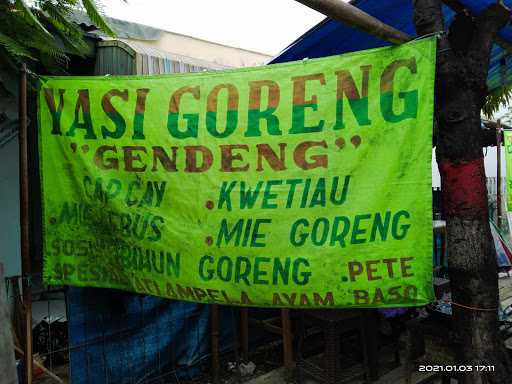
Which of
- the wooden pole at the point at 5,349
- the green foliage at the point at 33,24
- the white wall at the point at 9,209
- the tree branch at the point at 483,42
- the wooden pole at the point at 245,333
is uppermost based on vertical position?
the green foliage at the point at 33,24

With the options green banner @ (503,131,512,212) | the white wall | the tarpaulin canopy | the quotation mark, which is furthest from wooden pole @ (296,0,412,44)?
green banner @ (503,131,512,212)

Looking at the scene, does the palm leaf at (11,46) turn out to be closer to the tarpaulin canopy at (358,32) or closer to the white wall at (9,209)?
the white wall at (9,209)

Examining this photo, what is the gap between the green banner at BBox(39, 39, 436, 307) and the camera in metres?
2.35

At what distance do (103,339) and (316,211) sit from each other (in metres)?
2.62

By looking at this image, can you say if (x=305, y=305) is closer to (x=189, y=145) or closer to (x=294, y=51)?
(x=189, y=145)

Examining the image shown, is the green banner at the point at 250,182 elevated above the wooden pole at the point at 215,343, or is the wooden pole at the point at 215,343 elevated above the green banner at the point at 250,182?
the green banner at the point at 250,182

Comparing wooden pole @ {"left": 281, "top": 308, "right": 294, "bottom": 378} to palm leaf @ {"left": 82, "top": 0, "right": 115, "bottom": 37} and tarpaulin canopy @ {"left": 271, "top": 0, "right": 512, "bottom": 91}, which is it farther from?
palm leaf @ {"left": 82, "top": 0, "right": 115, "bottom": 37}

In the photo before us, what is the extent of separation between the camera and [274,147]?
2561mm

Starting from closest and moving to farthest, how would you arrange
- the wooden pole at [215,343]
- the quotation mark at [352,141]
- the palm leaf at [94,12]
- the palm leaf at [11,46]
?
the quotation mark at [352,141] → the palm leaf at [11,46] → the palm leaf at [94,12] → the wooden pole at [215,343]

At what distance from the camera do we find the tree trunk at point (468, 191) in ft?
8.12

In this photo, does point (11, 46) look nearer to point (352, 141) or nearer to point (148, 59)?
point (148, 59)

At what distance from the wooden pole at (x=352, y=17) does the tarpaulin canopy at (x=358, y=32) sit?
97 centimetres

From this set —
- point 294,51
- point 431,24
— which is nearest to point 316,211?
point 431,24

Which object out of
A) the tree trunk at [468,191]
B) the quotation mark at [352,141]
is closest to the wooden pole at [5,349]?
the quotation mark at [352,141]
